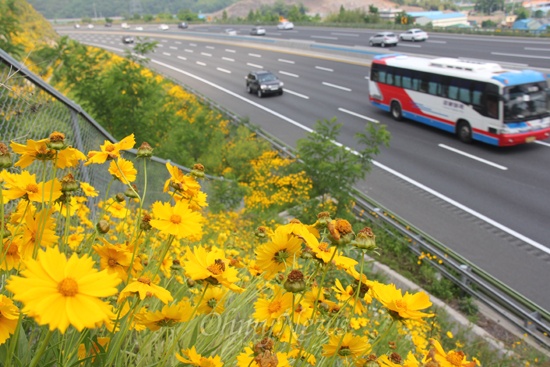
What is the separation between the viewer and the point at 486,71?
15414 mm

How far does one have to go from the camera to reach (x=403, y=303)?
1.78 m

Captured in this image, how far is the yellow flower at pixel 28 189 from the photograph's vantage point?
1841 millimetres

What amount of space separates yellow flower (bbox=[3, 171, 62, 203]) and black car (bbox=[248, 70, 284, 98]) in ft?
81.7

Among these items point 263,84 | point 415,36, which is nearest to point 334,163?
point 263,84

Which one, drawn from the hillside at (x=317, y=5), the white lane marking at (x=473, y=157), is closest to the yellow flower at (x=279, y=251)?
the white lane marking at (x=473, y=157)

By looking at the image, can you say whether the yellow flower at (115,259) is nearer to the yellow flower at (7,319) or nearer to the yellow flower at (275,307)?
the yellow flower at (7,319)

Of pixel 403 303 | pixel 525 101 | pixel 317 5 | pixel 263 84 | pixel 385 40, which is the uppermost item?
pixel 317 5

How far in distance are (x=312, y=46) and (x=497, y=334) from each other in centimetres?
3283

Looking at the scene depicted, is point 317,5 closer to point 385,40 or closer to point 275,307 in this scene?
point 385,40

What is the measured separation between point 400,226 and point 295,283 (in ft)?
31.0

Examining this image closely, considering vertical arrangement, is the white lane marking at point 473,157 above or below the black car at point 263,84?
below

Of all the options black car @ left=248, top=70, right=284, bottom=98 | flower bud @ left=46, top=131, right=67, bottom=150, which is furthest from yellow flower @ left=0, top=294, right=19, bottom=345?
black car @ left=248, top=70, right=284, bottom=98

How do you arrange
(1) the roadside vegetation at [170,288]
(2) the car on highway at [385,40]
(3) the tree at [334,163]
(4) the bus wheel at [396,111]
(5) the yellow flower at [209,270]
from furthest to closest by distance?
1. (2) the car on highway at [385,40]
2. (4) the bus wheel at [396,111]
3. (3) the tree at [334,163]
4. (5) the yellow flower at [209,270]
5. (1) the roadside vegetation at [170,288]

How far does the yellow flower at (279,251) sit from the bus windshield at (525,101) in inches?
568
